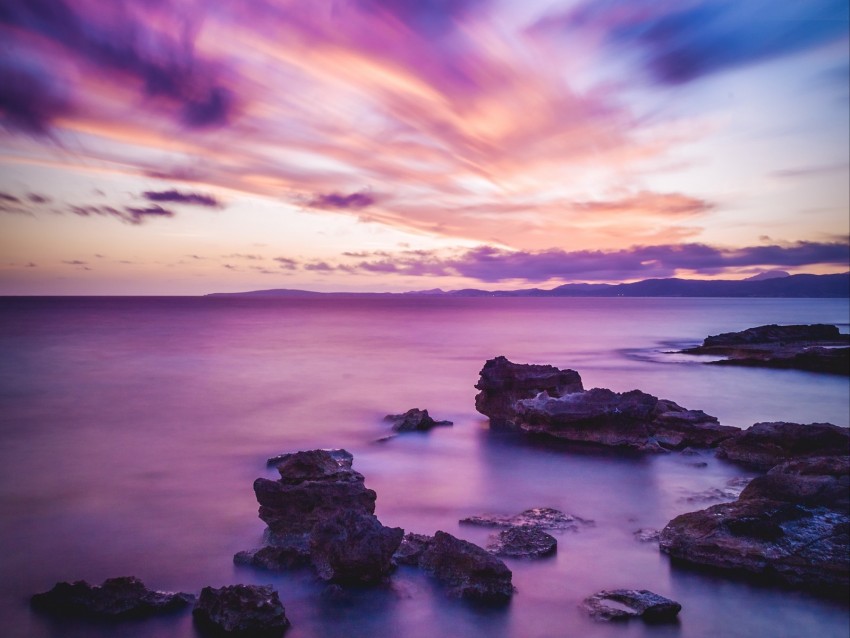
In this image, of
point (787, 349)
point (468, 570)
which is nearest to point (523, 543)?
point (468, 570)

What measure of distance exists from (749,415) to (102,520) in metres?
20.3

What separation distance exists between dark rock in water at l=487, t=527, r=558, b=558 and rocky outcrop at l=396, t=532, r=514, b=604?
3.11ft

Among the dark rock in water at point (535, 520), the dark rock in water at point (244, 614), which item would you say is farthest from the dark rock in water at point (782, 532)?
the dark rock in water at point (244, 614)

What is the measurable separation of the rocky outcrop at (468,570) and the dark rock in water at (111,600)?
10.3 feet

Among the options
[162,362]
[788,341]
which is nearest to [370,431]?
[162,362]

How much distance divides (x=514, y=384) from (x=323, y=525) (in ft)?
38.7

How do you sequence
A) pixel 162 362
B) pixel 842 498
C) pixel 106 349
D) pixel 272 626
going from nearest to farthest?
pixel 272 626
pixel 842 498
pixel 162 362
pixel 106 349

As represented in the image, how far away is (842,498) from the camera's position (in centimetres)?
886

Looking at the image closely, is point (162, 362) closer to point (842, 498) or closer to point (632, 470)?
point (632, 470)

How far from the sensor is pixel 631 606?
297 inches

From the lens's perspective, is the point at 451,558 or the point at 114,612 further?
the point at 451,558

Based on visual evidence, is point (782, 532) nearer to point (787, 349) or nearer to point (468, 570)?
point (468, 570)

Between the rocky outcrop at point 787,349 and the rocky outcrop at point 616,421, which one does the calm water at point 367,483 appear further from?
the rocky outcrop at point 787,349

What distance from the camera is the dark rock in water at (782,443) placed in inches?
490
